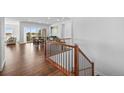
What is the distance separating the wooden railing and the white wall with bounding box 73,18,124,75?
1.09ft

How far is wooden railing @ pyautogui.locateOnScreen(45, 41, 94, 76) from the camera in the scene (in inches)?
112

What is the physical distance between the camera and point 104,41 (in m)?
3.24

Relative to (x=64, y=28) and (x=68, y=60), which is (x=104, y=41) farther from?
(x=64, y=28)

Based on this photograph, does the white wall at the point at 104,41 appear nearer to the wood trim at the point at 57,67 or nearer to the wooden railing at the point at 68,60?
the wooden railing at the point at 68,60

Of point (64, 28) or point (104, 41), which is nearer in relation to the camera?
point (104, 41)

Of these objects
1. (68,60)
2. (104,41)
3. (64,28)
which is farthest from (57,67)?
(64,28)

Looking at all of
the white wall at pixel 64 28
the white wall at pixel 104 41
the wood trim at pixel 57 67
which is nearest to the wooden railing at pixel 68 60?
the wood trim at pixel 57 67

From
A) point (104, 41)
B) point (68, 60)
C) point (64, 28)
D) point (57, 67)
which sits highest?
point (64, 28)

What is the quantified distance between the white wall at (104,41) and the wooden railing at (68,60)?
1.09 ft

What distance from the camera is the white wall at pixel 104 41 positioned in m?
2.82

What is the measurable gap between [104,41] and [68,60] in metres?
1.12
